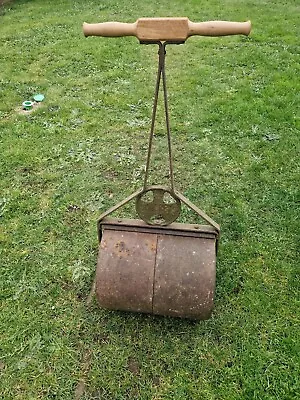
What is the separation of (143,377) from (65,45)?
490 centimetres

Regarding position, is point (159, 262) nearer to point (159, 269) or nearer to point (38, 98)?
point (159, 269)

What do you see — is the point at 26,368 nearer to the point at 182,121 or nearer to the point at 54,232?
the point at 54,232

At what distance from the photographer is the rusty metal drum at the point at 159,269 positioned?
2.38m

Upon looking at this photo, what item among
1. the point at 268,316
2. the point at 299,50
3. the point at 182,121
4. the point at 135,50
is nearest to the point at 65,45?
the point at 135,50

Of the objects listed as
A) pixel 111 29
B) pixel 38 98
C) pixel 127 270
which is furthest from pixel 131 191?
pixel 38 98

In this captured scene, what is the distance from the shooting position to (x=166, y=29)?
200cm

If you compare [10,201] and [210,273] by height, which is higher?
[210,273]

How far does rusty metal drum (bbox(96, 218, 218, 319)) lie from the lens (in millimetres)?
2375

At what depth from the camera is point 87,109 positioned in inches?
184

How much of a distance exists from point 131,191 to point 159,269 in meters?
1.29

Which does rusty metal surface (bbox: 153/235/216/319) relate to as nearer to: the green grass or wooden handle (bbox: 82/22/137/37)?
the green grass

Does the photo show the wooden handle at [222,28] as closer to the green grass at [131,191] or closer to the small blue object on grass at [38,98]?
the green grass at [131,191]

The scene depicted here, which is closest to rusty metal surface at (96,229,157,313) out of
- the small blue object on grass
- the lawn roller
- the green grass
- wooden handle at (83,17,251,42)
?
the lawn roller

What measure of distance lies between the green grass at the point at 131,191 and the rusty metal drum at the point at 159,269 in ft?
0.85
